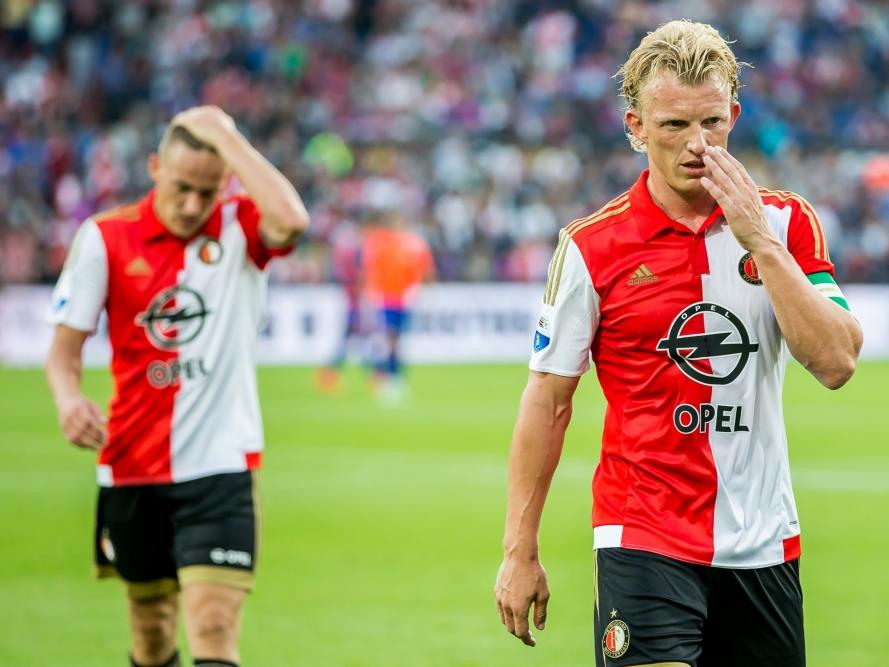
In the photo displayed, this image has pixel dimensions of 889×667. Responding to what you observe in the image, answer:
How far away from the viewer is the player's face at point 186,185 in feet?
17.4

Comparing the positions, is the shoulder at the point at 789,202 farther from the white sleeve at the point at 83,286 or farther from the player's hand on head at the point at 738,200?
the white sleeve at the point at 83,286

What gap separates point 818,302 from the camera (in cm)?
350

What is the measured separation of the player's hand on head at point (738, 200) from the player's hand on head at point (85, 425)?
2.42 meters

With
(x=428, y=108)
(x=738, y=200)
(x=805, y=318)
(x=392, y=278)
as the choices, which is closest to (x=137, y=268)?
(x=738, y=200)

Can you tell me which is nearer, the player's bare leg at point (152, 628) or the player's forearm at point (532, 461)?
the player's forearm at point (532, 461)

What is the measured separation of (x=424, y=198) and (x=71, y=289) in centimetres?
2352

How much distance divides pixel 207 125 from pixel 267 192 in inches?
12.5

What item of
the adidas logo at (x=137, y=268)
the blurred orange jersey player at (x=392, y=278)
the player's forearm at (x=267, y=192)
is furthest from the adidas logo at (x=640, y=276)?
the blurred orange jersey player at (x=392, y=278)

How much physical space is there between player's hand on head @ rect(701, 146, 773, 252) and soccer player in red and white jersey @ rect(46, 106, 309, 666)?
213 centimetres

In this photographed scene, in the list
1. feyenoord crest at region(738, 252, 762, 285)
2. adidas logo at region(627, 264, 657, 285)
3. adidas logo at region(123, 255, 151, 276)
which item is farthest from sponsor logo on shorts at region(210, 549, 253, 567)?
feyenoord crest at region(738, 252, 762, 285)

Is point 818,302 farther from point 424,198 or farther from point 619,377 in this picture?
point 424,198

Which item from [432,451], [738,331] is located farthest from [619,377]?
[432,451]

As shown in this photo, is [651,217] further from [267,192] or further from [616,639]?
[267,192]

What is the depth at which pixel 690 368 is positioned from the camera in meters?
3.75
